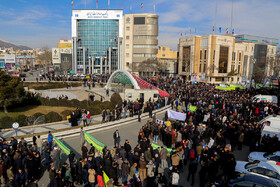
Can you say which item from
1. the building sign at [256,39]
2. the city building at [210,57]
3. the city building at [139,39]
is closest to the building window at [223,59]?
the city building at [210,57]

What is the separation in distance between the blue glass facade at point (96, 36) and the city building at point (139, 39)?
4.65 metres

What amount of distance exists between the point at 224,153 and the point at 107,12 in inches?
2952

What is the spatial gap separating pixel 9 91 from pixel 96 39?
5911 centimetres

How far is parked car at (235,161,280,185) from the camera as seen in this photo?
969 cm

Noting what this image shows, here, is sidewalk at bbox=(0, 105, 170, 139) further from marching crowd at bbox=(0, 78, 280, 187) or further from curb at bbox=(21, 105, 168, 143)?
marching crowd at bbox=(0, 78, 280, 187)

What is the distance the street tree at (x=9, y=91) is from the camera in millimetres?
22966

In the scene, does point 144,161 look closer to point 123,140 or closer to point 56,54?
point 123,140

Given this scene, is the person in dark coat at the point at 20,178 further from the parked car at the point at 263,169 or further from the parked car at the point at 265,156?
the parked car at the point at 265,156

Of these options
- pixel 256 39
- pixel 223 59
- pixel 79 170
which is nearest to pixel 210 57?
pixel 223 59

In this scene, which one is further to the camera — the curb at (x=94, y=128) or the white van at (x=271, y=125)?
the white van at (x=271, y=125)

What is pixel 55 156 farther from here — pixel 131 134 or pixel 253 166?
pixel 253 166

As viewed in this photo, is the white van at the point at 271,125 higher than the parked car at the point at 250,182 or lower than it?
higher

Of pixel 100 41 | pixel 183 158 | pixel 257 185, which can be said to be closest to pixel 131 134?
pixel 183 158

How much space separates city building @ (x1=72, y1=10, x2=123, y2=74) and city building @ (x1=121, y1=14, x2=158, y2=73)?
2636 millimetres
